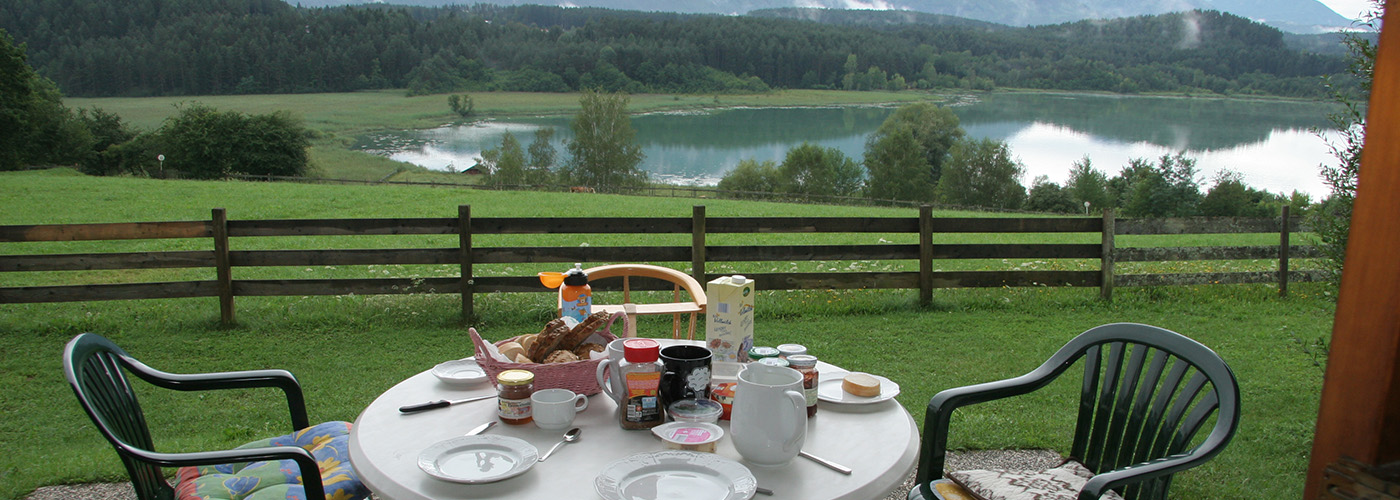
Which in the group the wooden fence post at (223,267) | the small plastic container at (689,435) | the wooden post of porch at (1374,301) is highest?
the wooden post of porch at (1374,301)

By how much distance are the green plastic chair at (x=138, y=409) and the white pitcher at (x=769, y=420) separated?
103 cm

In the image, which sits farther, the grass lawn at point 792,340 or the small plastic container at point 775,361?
the grass lawn at point 792,340

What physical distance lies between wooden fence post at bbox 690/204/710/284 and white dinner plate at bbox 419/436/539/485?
4167mm

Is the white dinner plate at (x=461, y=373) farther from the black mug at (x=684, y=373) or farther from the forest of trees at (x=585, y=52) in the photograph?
the forest of trees at (x=585, y=52)

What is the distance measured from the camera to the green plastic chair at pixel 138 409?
171 cm

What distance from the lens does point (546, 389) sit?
190cm

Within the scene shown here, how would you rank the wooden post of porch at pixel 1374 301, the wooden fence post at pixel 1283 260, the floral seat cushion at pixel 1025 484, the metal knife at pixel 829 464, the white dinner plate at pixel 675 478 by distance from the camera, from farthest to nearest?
the wooden fence post at pixel 1283 260, the floral seat cushion at pixel 1025 484, the metal knife at pixel 829 464, the white dinner plate at pixel 675 478, the wooden post of porch at pixel 1374 301

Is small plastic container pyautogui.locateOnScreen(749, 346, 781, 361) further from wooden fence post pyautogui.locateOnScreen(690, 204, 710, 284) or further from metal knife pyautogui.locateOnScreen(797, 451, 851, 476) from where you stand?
wooden fence post pyautogui.locateOnScreen(690, 204, 710, 284)

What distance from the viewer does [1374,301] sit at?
3.58 feet

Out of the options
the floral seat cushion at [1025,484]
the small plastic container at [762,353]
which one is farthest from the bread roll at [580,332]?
the floral seat cushion at [1025,484]

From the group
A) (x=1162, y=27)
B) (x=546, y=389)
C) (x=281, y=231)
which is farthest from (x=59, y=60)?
(x=1162, y=27)

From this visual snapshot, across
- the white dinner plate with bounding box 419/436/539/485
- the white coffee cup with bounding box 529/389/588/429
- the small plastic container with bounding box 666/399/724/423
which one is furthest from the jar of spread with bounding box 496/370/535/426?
the small plastic container with bounding box 666/399/724/423

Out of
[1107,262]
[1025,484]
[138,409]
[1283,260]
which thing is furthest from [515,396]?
[1283,260]

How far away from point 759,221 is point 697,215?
51 centimetres
